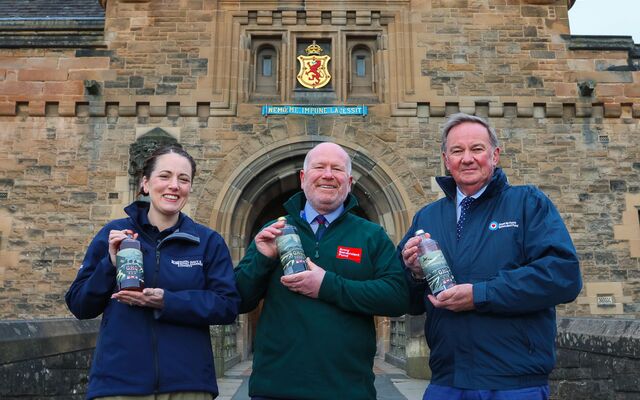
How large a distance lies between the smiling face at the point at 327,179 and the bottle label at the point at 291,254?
0.26 meters

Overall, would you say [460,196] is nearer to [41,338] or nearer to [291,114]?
[41,338]

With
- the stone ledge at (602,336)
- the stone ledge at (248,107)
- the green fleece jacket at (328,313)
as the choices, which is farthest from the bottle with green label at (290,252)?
the stone ledge at (248,107)

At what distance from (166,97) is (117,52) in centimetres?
134

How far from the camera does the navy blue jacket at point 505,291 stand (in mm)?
2117

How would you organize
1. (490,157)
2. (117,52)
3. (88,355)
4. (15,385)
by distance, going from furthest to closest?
1. (117,52)
2. (88,355)
3. (15,385)
4. (490,157)

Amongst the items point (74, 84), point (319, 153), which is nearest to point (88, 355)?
point (319, 153)

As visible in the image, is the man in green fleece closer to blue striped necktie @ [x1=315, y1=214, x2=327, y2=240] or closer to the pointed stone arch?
blue striped necktie @ [x1=315, y1=214, x2=327, y2=240]

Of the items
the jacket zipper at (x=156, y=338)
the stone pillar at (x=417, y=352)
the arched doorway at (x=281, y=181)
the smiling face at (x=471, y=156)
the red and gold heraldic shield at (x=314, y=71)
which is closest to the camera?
the jacket zipper at (x=156, y=338)

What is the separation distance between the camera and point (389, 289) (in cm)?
238

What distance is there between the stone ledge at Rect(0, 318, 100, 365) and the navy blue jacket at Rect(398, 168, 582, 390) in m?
2.72

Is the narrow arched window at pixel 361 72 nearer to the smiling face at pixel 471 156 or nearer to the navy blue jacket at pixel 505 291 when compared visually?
the smiling face at pixel 471 156

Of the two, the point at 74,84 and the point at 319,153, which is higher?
the point at 74,84

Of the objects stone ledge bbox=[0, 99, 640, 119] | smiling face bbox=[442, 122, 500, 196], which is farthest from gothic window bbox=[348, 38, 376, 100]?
smiling face bbox=[442, 122, 500, 196]

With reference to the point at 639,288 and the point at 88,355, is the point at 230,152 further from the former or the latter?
the point at 639,288
